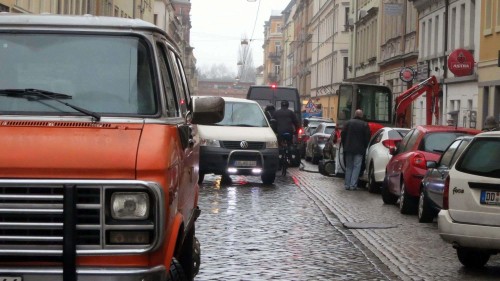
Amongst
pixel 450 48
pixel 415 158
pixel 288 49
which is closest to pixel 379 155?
pixel 415 158

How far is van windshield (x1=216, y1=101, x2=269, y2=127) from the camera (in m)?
24.8

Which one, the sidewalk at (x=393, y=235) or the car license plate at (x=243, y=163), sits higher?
the car license plate at (x=243, y=163)

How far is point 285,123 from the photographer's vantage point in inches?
1136

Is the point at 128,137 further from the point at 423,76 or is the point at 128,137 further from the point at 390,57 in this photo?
the point at 390,57

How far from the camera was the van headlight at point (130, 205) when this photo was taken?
229 inches

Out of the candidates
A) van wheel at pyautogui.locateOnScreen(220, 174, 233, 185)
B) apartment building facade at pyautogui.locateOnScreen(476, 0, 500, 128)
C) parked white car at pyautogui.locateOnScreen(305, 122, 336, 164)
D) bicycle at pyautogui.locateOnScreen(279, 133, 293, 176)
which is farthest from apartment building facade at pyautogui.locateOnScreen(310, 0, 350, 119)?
van wheel at pyautogui.locateOnScreen(220, 174, 233, 185)

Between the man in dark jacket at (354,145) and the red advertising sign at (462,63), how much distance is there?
46.6ft

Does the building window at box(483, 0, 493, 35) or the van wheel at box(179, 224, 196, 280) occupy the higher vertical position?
the building window at box(483, 0, 493, 35)

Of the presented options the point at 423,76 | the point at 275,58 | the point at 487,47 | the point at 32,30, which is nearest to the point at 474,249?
the point at 32,30

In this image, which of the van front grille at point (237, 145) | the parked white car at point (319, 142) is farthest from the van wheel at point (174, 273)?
the parked white car at point (319, 142)

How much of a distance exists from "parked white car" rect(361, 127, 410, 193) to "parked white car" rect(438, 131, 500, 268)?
35.7ft

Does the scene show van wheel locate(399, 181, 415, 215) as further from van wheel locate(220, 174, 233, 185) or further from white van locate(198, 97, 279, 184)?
van wheel locate(220, 174, 233, 185)

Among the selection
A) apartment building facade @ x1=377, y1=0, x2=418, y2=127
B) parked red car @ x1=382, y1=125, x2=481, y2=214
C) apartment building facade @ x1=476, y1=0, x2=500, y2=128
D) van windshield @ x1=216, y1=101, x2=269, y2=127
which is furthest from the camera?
apartment building facade @ x1=377, y1=0, x2=418, y2=127

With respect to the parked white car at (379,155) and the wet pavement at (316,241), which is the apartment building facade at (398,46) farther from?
the wet pavement at (316,241)
